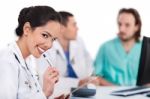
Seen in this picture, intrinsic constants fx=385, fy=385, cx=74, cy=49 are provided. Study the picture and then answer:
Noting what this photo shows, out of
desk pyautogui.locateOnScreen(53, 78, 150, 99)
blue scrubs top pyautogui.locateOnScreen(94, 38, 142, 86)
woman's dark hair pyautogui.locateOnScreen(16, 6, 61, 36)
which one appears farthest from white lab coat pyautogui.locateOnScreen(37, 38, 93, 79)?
woman's dark hair pyautogui.locateOnScreen(16, 6, 61, 36)

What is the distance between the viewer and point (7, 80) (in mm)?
1797

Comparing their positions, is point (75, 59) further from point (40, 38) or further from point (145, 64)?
point (40, 38)

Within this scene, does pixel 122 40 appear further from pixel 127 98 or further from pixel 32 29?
pixel 32 29

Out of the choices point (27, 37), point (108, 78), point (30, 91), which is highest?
point (27, 37)

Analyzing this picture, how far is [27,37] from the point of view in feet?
6.46

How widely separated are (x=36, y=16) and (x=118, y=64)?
1.85 m

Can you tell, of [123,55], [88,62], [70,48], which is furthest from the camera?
[88,62]

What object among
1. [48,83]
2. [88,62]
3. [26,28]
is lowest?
[88,62]

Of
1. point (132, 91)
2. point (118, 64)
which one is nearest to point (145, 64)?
point (132, 91)

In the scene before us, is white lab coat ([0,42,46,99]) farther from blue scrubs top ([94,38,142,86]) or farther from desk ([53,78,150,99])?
blue scrubs top ([94,38,142,86])

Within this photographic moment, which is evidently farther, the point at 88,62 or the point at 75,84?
the point at 88,62

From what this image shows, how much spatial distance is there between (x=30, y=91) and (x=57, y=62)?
61.1 inches

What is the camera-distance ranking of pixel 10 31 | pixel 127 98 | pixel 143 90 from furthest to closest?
pixel 10 31 < pixel 143 90 < pixel 127 98

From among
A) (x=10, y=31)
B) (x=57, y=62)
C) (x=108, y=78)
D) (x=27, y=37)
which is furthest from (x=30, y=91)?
(x=10, y=31)
